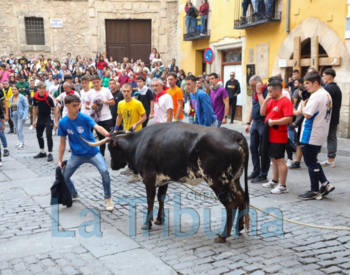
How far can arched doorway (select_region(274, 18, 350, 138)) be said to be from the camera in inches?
480

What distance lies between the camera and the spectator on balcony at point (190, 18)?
70.0 feet

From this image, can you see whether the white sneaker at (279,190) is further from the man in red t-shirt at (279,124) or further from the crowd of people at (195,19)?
the crowd of people at (195,19)

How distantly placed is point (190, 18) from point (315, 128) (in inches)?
Answer: 662

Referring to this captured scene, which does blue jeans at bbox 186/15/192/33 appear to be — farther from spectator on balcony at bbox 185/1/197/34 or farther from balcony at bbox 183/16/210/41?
balcony at bbox 183/16/210/41

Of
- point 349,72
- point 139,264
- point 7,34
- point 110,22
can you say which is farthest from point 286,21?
point 7,34

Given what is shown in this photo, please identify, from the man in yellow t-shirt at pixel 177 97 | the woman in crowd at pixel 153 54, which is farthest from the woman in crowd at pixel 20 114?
the woman in crowd at pixel 153 54

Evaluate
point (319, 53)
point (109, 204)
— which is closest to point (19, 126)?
point (109, 204)

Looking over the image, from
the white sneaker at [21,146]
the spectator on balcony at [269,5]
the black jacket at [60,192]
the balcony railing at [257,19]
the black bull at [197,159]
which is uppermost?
the spectator on balcony at [269,5]

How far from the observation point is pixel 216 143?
15.2 feet

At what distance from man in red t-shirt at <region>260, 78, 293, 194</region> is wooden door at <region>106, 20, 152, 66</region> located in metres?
22.1

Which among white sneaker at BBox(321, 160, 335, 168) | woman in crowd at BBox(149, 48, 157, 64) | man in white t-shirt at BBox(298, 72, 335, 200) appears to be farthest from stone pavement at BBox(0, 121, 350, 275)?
woman in crowd at BBox(149, 48, 157, 64)

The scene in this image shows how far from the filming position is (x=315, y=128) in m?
6.18

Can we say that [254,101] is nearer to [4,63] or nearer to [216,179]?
[216,179]

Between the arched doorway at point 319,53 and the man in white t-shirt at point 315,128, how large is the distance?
6.53 metres
